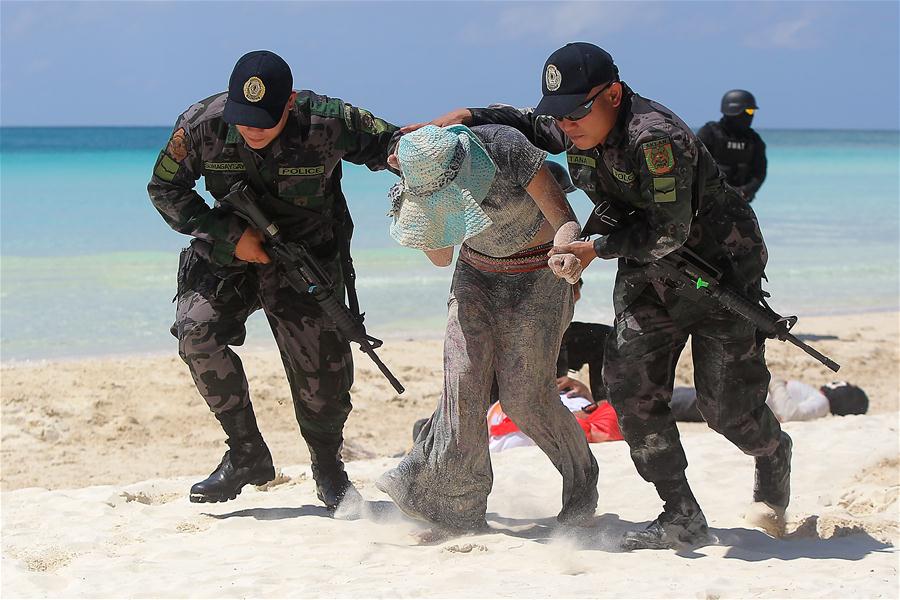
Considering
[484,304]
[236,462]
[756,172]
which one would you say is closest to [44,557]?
[236,462]

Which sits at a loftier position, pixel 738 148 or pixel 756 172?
pixel 738 148

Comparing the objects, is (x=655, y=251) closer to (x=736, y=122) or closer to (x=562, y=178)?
(x=562, y=178)

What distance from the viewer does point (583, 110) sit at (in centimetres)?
408

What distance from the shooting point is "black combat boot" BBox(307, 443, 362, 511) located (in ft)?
17.5

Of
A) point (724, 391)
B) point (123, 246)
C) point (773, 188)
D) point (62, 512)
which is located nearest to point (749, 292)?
point (724, 391)

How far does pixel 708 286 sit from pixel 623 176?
56 centimetres

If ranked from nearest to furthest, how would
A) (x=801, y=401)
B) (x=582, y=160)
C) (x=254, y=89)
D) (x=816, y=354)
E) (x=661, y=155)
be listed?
(x=661, y=155) < (x=582, y=160) < (x=816, y=354) < (x=254, y=89) < (x=801, y=401)

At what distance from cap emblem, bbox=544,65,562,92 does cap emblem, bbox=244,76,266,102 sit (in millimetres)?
1271

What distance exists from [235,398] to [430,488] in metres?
1.11

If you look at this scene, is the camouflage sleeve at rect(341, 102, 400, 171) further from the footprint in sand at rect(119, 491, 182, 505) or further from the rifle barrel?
the footprint in sand at rect(119, 491, 182, 505)

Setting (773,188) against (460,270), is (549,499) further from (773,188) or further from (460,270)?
(773,188)

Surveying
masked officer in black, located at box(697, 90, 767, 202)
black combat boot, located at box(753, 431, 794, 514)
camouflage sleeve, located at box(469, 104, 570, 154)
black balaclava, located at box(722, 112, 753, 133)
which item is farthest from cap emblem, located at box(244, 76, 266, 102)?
black balaclava, located at box(722, 112, 753, 133)

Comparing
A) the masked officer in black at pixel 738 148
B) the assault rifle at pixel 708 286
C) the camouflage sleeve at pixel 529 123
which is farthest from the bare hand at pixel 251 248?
the masked officer in black at pixel 738 148

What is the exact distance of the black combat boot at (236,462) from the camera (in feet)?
17.2
